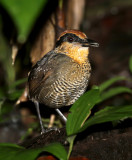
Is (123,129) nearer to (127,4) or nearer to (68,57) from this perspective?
(68,57)

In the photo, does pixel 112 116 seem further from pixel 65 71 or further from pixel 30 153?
pixel 65 71

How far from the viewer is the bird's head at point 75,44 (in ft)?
10.4

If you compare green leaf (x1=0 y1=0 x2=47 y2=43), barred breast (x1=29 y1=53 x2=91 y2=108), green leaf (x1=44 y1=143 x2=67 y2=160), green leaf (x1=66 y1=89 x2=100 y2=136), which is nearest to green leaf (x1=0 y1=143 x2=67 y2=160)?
green leaf (x1=44 y1=143 x2=67 y2=160)

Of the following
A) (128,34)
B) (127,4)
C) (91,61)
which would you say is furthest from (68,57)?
(127,4)

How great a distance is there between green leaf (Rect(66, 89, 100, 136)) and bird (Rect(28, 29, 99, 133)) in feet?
2.62

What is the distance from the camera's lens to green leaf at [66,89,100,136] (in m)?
2.25

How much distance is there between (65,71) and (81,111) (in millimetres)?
927

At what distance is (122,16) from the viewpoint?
8.84 meters

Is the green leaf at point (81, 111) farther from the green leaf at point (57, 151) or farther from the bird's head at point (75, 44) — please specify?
the bird's head at point (75, 44)

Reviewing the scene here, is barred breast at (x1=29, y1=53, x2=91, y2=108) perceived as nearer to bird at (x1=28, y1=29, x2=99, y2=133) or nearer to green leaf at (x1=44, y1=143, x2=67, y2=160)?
bird at (x1=28, y1=29, x2=99, y2=133)

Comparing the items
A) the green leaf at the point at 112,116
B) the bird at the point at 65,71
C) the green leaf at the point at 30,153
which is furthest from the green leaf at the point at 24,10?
the bird at the point at 65,71

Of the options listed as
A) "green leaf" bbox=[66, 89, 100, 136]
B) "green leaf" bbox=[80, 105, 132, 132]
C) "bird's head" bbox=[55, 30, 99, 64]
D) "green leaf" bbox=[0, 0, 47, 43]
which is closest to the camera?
"green leaf" bbox=[0, 0, 47, 43]

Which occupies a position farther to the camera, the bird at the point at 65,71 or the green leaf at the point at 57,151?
the bird at the point at 65,71

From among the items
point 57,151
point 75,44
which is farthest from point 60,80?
point 57,151
